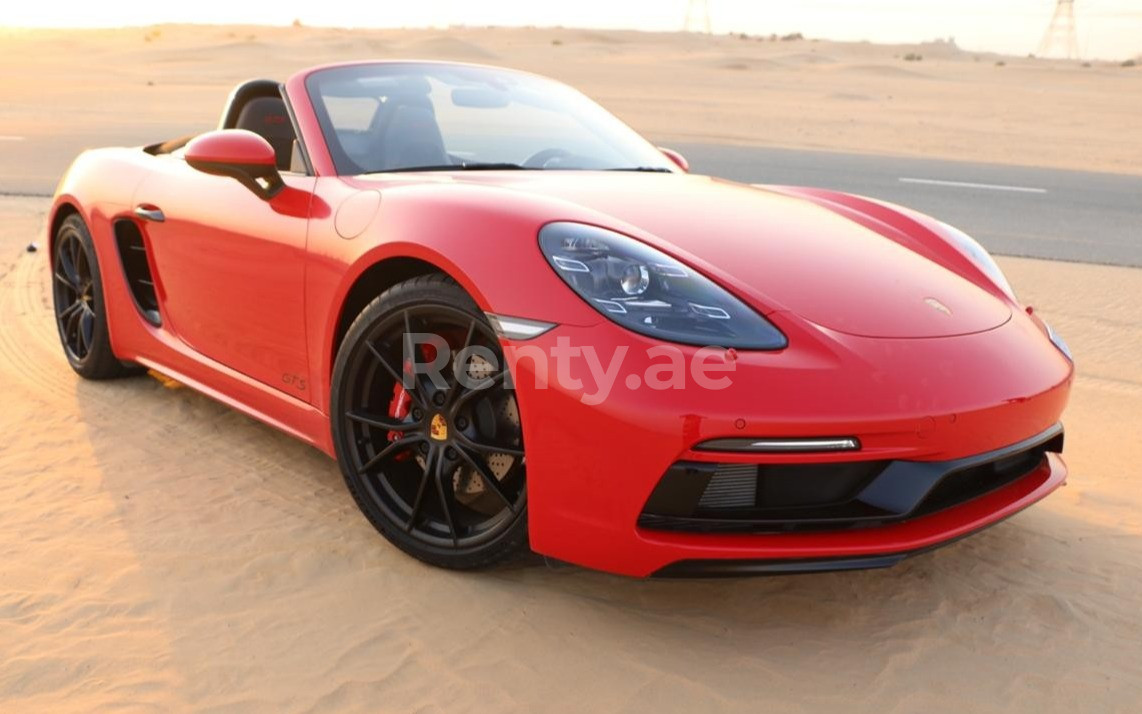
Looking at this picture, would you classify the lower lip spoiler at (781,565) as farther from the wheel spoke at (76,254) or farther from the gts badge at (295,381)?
the wheel spoke at (76,254)

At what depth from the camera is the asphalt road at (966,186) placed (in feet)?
26.6

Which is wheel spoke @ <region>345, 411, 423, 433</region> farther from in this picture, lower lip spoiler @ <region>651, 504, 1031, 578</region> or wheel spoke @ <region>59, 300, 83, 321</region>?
wheel spoke @ <region>59, 300, 83, 321</region>

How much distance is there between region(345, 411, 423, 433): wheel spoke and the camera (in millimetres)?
2871

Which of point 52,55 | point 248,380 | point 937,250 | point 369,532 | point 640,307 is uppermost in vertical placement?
point 640,307

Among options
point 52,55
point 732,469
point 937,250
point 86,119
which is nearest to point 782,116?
point 86,119

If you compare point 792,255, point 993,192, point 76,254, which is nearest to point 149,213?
point 76,254

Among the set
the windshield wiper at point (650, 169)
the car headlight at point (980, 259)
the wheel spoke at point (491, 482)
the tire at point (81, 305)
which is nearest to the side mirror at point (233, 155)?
the wheel spoke at point (491, 482)

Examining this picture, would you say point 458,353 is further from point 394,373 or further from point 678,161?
point 678,161

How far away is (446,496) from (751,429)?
0.89 metres

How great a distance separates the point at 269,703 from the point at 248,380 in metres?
1.38

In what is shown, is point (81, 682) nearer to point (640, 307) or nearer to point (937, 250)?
point (640, 307)

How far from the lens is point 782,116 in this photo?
63.7 ft

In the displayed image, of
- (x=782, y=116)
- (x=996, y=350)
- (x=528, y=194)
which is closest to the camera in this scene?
(x=996, y=350)

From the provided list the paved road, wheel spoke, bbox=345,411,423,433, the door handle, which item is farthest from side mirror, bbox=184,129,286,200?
the paved road
